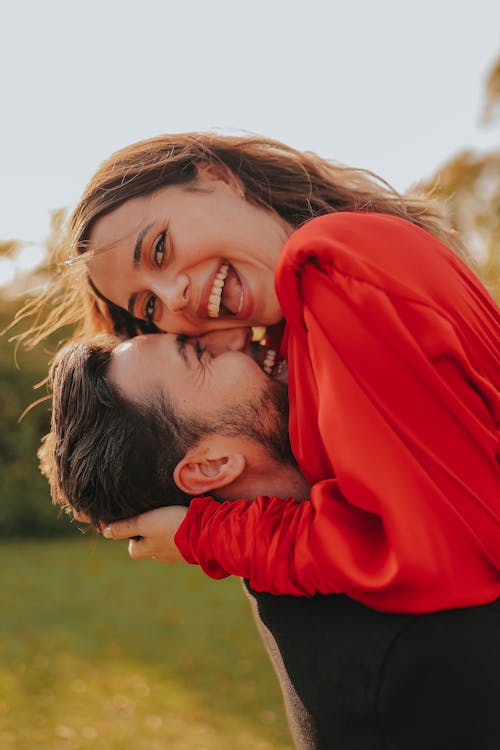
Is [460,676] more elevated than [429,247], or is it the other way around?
[429,247]

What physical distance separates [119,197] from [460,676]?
1897mm

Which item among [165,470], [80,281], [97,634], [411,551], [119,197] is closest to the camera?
[411,551]

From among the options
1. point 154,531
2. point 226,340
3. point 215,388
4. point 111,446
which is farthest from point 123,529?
point 226,340

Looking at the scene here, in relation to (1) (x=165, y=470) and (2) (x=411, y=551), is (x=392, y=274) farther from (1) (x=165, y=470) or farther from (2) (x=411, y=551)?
(1) (x=165, y=470)

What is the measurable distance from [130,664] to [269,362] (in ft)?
16.8

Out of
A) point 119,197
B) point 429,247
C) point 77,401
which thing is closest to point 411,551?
point 429,247

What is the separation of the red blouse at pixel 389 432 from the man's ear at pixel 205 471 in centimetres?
39

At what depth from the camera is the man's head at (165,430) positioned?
274cm

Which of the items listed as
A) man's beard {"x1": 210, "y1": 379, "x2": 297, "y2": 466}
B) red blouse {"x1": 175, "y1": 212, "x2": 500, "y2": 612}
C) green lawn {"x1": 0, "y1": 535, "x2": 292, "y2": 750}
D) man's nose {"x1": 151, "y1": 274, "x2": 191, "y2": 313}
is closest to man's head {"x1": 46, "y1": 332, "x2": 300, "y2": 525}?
man's beard {"x1": 210, "y1": 379, "x2": 297, "y2": 466}

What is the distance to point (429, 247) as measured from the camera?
235cm

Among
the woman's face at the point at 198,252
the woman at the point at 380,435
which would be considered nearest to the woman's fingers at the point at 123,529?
the woman at the point at 380,435

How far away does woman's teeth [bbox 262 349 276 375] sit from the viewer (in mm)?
2902

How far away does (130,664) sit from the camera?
7.30m

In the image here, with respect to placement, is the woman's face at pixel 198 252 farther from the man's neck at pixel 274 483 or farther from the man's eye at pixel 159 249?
the man's neck at pixel 274 483
